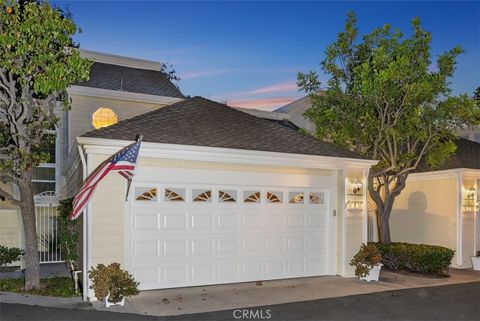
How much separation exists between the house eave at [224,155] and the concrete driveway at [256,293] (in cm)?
276

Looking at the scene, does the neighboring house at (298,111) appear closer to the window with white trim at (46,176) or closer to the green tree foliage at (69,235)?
the window with white trim at (46,176)

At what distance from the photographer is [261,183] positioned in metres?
10.6

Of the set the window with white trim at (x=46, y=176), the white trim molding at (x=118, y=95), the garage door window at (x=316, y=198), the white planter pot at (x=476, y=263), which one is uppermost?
the white trim molding at (x=118, y=95)

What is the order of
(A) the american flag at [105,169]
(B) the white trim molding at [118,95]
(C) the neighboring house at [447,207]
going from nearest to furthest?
(A) the american flag at [105,169] → (C) the neighboring house at [447,207] → (B) the white trim molding at [118,95]

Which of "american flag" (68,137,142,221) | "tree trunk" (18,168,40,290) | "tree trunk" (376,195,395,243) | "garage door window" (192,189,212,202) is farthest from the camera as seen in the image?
"tree trunk" (376,195,395,243)

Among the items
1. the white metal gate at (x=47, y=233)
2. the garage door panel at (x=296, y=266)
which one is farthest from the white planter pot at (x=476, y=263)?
the white metal gate at (x=47, y=233)

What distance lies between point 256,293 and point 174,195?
2.68 metres

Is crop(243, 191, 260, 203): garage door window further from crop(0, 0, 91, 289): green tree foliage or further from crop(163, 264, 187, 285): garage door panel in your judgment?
crop(0, 0, 91, 289): green tree foliage

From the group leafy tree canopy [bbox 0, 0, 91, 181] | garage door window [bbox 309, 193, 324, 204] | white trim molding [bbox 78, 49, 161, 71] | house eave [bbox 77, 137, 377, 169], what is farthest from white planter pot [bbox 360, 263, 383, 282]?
white trim molding [bbox 78, 49, 161, 71]

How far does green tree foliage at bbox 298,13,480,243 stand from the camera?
1245 cm

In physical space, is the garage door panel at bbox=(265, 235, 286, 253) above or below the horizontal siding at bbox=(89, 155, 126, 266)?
below

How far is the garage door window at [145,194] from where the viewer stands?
366 inches

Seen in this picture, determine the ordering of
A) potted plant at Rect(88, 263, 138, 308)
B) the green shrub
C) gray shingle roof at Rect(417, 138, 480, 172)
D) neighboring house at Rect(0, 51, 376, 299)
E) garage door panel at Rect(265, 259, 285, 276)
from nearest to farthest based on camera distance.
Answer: potted plant at Rect(88, 263, 138, 308) → neighboring house at Rect(0, 51, 376, 299) → garage door panel at Rect(265, 259, 285, 276) → the green shrub → gray shingle roof at Rect(417, 138, 480, 172)

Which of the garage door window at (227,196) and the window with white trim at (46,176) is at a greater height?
the window with white trim at (46,176)
